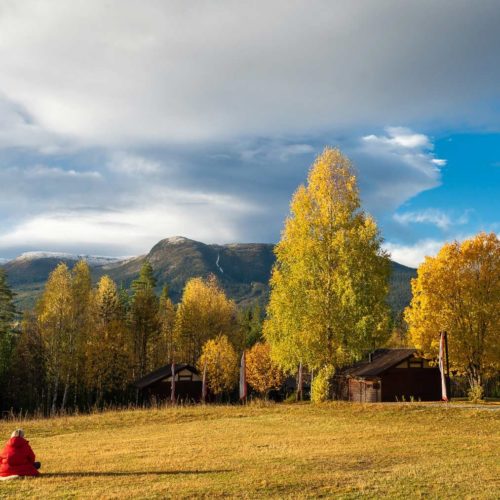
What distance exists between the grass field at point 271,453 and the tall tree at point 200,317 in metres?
36.1

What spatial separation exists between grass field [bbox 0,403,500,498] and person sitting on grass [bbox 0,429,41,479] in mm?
657

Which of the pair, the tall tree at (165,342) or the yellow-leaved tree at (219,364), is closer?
the yellow-leaved tree at (219,364)

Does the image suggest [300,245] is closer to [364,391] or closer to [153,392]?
[364,391]

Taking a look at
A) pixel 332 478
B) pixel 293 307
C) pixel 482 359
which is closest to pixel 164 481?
pixel 332 478

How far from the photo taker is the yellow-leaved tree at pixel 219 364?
5941cm

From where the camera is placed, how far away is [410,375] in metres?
48.8

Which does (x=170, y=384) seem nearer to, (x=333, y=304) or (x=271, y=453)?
(x=333, y=304)

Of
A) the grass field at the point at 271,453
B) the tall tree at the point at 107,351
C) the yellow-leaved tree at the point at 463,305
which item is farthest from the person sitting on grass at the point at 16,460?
the tall tree at the point at 107,351

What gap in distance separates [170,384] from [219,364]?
6096 millimetres

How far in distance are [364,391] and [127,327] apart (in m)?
29.5

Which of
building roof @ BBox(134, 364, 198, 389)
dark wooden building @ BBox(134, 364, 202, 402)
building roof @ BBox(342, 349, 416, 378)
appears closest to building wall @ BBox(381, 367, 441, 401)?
building roof @ BBox(342, 349, 416, 378)

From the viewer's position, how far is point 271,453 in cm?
1812

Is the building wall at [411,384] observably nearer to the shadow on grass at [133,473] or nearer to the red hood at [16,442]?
the shadow on grass at [133,473]

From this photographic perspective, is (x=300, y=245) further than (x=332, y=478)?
Yes
